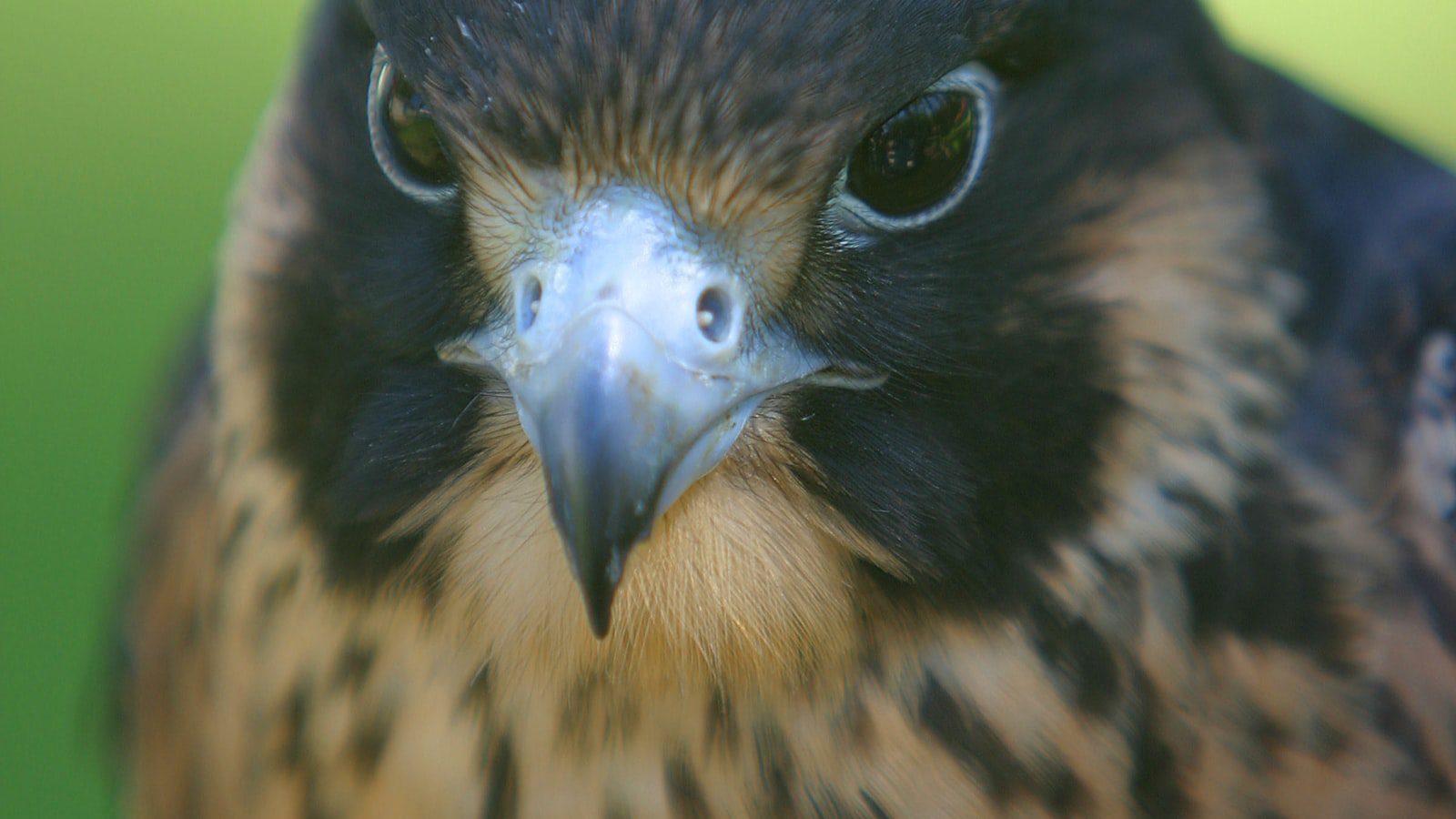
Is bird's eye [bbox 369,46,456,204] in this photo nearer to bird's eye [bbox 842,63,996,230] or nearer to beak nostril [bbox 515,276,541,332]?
beak nostril [bbox 515,276,541,332]

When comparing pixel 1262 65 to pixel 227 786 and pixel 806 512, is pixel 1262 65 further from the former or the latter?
pixel 227 786

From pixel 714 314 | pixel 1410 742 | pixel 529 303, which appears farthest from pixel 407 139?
pixel 1410 742

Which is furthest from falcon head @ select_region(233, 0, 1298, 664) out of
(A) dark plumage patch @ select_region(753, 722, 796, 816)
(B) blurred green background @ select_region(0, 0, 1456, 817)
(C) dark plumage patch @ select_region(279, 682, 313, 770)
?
(B) blurred green background @ select_region(0, 0, 1456, 817)

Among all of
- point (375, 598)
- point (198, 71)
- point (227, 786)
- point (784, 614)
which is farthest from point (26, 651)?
point (784, 614)

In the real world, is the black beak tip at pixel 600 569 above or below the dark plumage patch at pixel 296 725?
above

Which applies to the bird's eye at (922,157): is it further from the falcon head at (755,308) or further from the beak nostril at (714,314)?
the beak nostril at (714,314)

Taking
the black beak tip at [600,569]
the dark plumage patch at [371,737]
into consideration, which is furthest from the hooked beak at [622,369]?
the dark plumage patch at [371,737]
